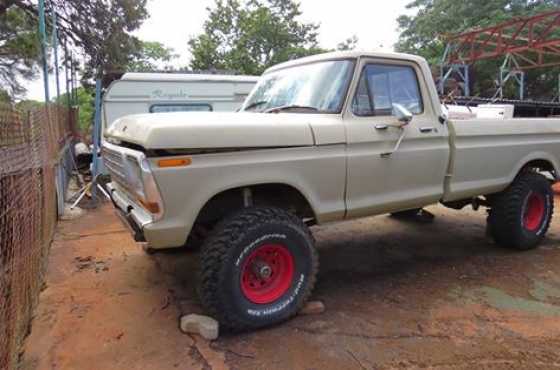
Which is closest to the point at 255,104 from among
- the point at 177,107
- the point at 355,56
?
the point at 355,56

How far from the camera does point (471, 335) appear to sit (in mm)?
3107

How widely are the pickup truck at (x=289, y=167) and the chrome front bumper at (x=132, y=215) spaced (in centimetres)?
2

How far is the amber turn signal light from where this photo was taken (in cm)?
275

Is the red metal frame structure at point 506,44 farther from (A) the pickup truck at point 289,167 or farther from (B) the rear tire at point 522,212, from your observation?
(A) the pickup truck at point 289,167

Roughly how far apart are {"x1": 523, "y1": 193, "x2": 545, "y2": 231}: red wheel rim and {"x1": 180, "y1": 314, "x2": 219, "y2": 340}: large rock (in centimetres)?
383

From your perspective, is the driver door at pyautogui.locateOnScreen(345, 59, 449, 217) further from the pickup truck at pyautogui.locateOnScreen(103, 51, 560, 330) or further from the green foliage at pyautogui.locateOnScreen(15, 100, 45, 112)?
the green foliage at pyautogui.locateOnScreen(15, 100, 45, 112)

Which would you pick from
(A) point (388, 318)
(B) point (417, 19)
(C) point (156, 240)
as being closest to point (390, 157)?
(A) point (388, 318)

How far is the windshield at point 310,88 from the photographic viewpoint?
362 centimetres

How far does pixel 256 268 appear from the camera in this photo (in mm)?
3252

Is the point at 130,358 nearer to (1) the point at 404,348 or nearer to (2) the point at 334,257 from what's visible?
(1) the point at 404,348

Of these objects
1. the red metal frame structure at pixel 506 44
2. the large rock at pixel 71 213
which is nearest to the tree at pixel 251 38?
the red metal frame structure at pixel 506 44

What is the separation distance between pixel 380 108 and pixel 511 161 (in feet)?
6.11

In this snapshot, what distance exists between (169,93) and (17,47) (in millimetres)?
11710

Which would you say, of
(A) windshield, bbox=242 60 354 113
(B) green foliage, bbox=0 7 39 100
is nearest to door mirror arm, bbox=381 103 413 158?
(A) windshield, bbox=242 60 354 113
